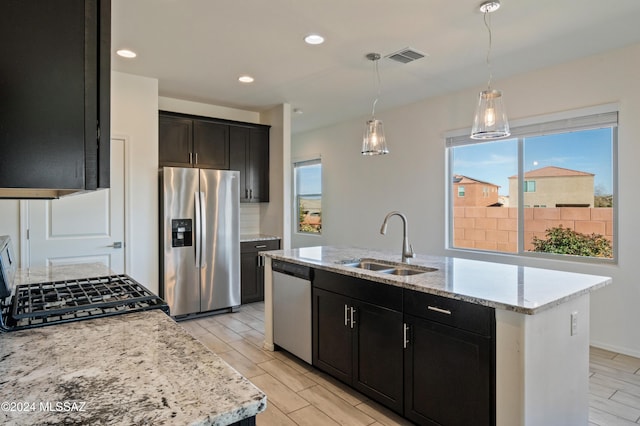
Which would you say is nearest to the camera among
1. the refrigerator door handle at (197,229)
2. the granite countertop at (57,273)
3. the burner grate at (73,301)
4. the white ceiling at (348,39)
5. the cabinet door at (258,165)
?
the burner grate at (73,301)

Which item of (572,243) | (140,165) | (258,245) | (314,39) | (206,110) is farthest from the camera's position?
(206,110)

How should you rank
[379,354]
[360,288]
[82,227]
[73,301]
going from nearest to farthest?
[73,301] < [379,354] < [360,288] < [82,227]

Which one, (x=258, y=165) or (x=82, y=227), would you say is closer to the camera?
(x=82, y=227)

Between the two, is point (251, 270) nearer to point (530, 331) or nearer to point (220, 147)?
point (220, 147)

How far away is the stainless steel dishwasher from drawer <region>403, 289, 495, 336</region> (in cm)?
100

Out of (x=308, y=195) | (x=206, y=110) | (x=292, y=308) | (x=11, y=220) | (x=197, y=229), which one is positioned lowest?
(x=292, y=308)

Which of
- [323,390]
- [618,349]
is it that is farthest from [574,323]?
[618,349]

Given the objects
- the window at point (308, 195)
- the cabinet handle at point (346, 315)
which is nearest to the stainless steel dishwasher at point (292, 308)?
the cabinet handle at point (346, 315)

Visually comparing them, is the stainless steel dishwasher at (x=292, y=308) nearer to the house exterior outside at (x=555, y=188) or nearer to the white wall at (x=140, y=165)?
the white wall at (x=140, y=165)

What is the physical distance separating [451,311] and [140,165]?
3591 mm

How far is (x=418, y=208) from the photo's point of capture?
514 cm

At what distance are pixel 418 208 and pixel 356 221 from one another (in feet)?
4.07

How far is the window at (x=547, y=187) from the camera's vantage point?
3.59 m

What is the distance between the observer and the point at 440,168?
487 centimetres
